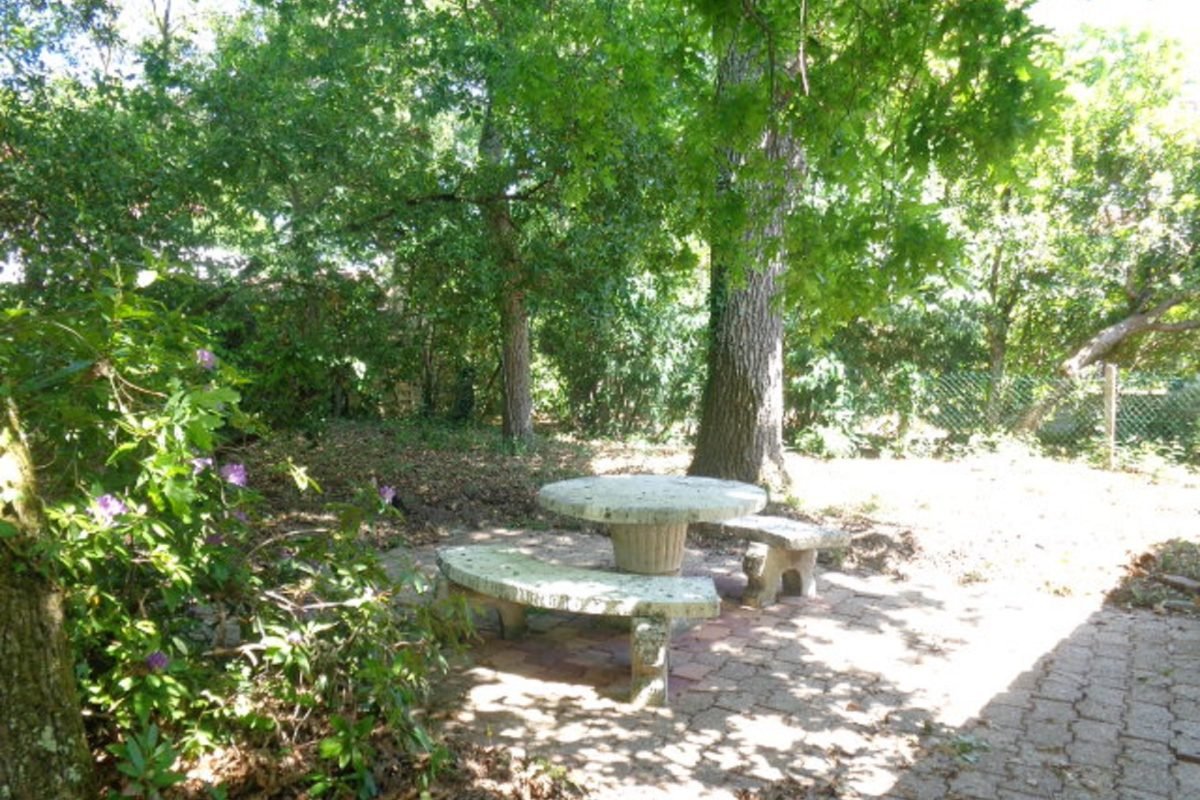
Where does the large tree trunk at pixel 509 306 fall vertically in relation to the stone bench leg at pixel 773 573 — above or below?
above

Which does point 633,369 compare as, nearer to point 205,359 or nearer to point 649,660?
point 649,660

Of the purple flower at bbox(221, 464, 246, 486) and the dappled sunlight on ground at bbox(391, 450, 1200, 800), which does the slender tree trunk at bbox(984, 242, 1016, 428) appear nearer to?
the dappled sunlight on ground at bbox(391, 450, 1200, 800)

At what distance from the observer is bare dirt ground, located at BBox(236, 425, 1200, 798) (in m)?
6.23

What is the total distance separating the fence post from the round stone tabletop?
816cm

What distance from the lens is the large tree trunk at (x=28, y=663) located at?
219 centimetres

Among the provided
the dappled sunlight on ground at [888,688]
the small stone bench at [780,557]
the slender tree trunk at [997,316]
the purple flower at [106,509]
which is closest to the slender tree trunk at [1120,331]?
the slender tree trunk at [997,316]

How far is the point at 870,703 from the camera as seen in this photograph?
4.22 metres

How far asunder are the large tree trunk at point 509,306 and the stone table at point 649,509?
3959mm

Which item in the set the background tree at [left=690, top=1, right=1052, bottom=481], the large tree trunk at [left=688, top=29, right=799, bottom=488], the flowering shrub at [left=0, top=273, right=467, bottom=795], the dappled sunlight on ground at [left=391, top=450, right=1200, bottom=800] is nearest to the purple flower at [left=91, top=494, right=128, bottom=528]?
the flowering shrub at [left=0, top=273, right=467, bottom=795]

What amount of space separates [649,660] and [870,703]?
1.09 meters

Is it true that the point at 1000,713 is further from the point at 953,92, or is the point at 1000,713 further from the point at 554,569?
the point at 953,92

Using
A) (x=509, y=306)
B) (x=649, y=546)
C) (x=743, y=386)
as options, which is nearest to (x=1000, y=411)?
(x=743, y=386)

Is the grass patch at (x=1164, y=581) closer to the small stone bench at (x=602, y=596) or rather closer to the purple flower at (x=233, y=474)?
the small stone bench at (x=602, y=596)

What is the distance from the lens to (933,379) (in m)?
13.6
